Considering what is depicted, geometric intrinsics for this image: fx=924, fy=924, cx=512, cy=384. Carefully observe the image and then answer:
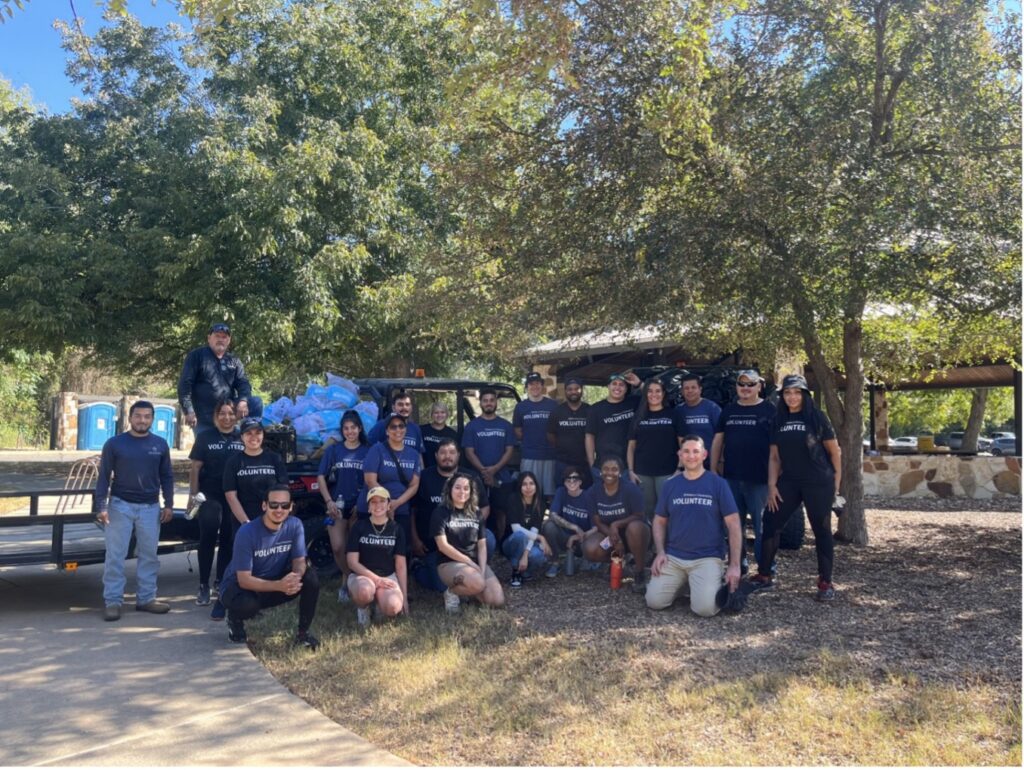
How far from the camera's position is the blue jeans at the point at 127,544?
7195mm

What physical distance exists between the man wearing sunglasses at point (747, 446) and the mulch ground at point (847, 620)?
722 millimetres

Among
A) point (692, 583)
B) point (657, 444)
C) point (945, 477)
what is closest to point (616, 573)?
point (692, 583)

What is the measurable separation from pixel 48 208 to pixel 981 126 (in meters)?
15.4

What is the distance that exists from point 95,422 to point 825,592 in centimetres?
3069

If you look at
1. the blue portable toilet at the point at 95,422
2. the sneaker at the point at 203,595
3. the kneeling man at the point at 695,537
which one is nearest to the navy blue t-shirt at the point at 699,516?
the kneeling man at the point at 695,537

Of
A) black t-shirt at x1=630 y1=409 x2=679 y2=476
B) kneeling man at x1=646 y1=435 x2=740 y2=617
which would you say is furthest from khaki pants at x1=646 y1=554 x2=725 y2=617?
black t-shirt at x1=630 y1=409 x2=679 y2=476

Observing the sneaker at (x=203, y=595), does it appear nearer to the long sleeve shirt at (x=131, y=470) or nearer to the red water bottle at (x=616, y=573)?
the long sleeve shirt at (x=131, y=470)

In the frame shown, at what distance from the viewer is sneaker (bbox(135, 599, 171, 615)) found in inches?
291

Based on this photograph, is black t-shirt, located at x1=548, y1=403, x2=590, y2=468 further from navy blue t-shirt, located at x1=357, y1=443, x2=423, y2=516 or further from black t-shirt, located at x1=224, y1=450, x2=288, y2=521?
black t-shirt, located at x1=224, y1=450, x2=288, y2=521

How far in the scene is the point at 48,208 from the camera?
55.3 ft

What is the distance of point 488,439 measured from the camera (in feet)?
28.2

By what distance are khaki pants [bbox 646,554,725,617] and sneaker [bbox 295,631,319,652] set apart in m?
2.45

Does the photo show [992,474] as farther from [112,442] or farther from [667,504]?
[112,442]

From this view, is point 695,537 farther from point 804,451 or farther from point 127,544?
point 127,544
